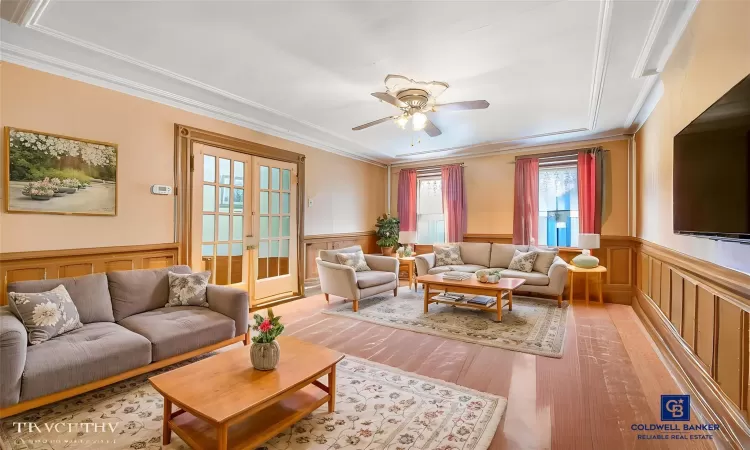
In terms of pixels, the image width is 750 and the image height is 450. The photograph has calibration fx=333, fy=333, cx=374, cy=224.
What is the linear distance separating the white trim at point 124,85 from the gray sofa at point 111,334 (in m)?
1.87

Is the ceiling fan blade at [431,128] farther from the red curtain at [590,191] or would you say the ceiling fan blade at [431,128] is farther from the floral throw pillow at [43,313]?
the floral throw pillow at [43,313]

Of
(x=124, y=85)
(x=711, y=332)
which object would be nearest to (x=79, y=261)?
(x=124, y=85)

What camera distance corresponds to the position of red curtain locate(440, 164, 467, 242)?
665 cm

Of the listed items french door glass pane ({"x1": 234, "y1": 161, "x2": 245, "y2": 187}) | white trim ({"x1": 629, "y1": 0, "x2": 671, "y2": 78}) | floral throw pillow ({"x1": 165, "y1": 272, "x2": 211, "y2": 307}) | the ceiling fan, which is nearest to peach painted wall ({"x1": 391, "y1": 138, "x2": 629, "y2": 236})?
white trim ({"x1": 629, "y1": 0, "x2": 671, "y2": 78})

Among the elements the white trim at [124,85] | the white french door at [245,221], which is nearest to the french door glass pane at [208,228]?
the white french door at [245,221]

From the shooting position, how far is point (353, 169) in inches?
266

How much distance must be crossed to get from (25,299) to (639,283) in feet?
21.9

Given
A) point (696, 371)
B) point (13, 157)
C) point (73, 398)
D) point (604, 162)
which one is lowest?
point (73, 398)

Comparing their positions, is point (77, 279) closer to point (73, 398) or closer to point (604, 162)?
point (73, 398)

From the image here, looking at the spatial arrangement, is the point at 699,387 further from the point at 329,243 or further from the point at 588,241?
the point at 329,243

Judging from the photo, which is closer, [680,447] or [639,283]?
→ [680,447]

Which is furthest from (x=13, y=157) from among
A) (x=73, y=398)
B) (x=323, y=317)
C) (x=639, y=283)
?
(x=639, y=283)

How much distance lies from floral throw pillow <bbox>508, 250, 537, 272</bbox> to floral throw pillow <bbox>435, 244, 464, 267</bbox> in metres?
0.94

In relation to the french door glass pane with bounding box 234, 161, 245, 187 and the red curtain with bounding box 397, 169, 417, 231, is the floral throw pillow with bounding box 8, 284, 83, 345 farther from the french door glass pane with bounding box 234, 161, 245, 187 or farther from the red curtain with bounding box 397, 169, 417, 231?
the red curtain with bounding box 397, 169, 417, 231
